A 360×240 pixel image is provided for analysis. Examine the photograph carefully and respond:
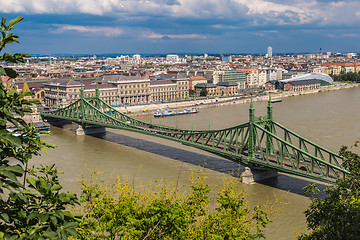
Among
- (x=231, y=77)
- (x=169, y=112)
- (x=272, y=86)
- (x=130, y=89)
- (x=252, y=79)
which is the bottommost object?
(x=169, y=112)

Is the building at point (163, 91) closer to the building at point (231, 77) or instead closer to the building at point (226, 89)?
the building at point (226, 89)

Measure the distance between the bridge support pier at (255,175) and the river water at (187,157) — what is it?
1.07 feet

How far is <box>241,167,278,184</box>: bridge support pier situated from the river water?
33 centimetres

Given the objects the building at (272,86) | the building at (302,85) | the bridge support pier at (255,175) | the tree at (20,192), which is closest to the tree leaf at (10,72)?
the tree at (20,192)

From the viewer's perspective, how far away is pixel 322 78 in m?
72.3

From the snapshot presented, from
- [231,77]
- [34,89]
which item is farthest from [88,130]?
[231,77]

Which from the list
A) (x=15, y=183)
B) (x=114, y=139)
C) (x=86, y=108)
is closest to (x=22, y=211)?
(x=15, y=183)

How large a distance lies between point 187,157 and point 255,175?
477 centimetres

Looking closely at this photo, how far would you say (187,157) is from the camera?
834 inches

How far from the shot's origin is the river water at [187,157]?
1443 cm

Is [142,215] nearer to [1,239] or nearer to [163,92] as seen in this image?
[1,239]

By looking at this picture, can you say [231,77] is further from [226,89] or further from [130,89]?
[130,89]

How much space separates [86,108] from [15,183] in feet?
99.2

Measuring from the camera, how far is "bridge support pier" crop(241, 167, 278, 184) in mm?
16984
